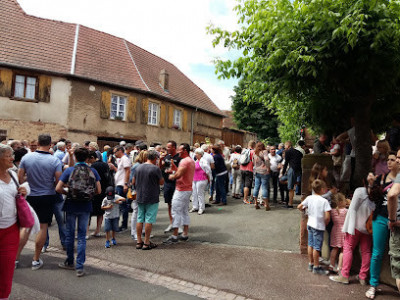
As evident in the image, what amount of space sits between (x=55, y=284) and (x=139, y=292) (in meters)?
1.19

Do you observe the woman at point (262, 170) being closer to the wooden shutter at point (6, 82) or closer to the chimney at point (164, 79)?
the wooden shutter at point (6, 82)

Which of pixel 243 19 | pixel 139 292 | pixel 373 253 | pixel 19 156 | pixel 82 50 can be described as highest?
pixel 82 50

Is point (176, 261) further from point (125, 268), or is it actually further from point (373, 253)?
point (373, 253)

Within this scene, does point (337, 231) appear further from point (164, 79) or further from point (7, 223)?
point (164, 79)

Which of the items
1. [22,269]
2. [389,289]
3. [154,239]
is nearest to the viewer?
[389,289]

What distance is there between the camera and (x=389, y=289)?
4297mm

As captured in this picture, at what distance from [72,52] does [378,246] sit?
59.8ft

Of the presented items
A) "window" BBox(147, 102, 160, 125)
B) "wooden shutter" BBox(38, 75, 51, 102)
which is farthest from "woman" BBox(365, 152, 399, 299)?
"window" BBox(147, 102, 160, 125)

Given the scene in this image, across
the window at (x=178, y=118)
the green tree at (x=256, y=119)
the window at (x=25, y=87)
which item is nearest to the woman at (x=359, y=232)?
the window at (x=25, y=87)

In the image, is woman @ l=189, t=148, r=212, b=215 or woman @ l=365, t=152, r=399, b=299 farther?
woman @ l=189, t=148, r=212, b=215

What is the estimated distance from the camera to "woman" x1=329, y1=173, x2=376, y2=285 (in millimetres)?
4418

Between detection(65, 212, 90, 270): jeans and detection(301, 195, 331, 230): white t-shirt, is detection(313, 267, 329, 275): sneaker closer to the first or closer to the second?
detection(301, 195, 331, 230): white t-shirt

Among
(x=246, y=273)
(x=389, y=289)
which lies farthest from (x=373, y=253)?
(x=246, y=273)

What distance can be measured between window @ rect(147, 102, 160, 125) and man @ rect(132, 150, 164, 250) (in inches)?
572
